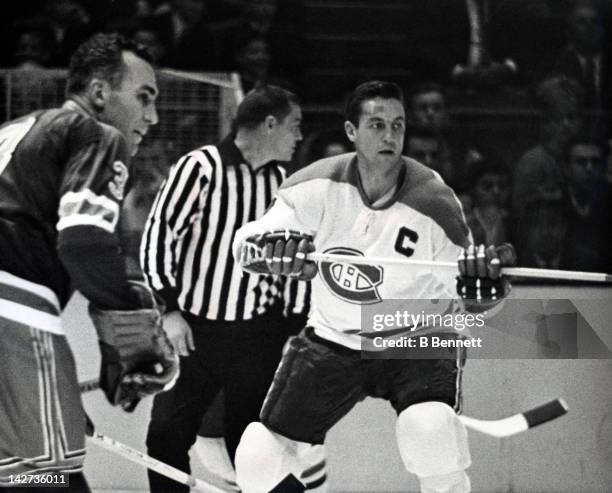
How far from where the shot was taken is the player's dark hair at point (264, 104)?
3.11m

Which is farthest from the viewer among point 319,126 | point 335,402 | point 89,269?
point 319,126

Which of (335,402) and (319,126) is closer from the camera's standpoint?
(335,402)

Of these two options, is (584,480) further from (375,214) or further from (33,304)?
(33,304)

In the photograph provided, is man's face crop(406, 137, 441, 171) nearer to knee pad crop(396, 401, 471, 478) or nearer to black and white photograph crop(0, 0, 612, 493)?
black and white photograph crop(0, 0, 612, 493)

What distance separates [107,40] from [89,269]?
81cm

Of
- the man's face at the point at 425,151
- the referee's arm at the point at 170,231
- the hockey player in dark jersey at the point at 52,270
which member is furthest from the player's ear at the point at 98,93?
the man's face at the point at 425,151

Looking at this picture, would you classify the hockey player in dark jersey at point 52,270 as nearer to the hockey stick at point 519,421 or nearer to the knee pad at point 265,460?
the knee pad at point 265,460

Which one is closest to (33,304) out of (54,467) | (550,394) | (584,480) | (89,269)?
(89,269)

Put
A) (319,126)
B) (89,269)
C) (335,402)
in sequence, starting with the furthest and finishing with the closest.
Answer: (319,126) < (335,402) < (89,269)

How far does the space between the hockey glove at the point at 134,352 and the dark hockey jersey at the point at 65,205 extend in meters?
0.08

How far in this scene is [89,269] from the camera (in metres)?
2.46

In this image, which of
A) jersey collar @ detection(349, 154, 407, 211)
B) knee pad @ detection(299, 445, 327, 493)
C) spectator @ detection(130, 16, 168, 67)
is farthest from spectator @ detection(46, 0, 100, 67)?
knee pad @ detection(299, 445, 327, 493)

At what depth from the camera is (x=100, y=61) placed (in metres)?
2.91

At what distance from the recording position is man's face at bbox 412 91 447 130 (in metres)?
3.07
